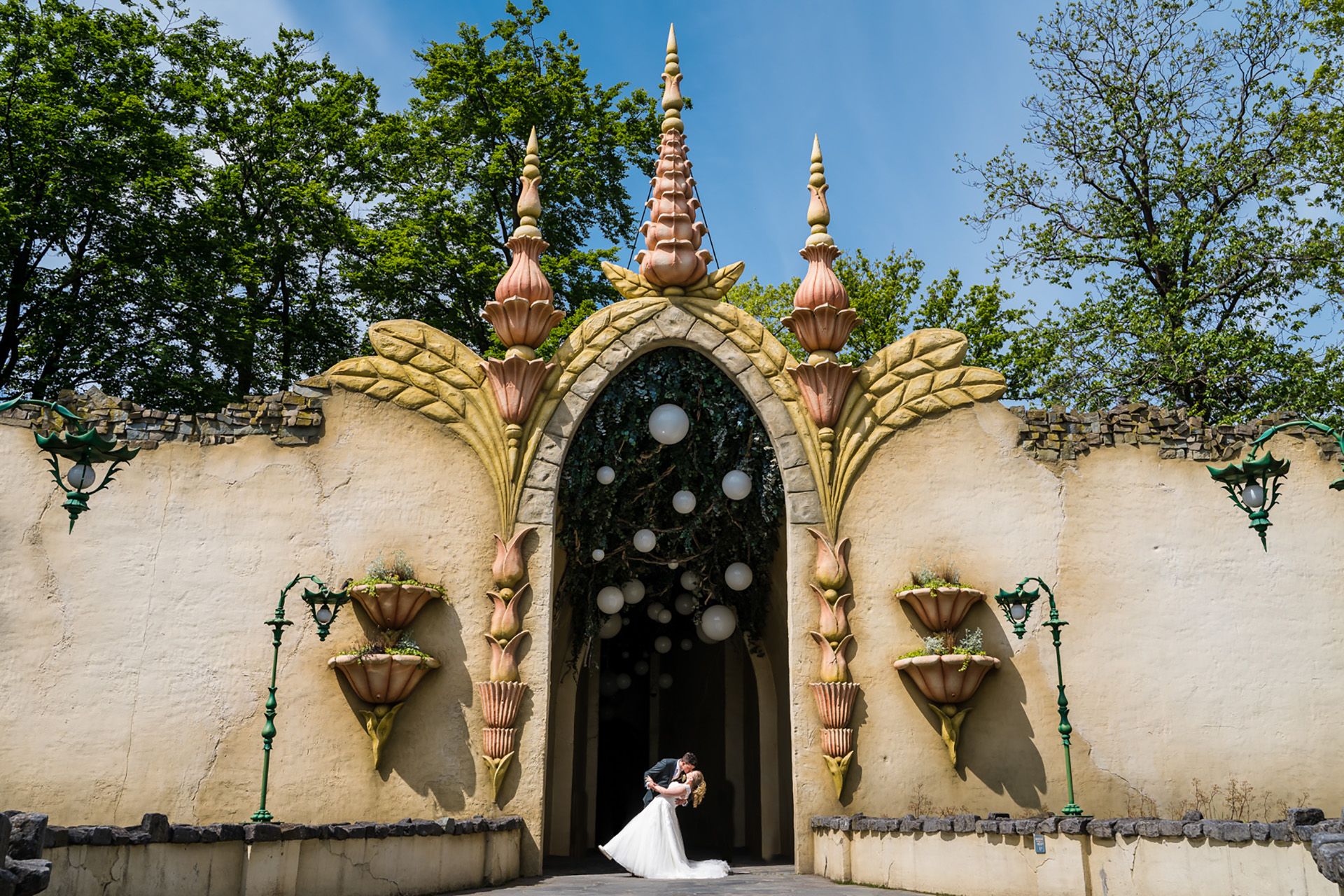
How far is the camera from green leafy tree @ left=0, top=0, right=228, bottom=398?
1563 cm

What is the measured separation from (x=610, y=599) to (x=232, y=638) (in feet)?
12.7

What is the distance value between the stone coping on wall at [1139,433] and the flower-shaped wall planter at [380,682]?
665 cm

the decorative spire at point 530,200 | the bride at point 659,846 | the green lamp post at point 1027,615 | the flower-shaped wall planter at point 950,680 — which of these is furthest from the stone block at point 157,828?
the green lamp post at point 1027,615

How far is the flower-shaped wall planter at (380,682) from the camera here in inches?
377

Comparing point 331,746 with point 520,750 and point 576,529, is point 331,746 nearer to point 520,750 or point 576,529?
point 520,750

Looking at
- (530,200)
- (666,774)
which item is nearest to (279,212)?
(530,200)

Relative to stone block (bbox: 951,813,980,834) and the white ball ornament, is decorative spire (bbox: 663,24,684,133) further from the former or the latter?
stone block (bbox: 951,813,980,834)

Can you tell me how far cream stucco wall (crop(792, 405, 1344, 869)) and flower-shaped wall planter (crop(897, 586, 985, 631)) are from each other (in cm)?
23

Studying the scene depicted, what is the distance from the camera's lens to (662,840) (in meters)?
9.99

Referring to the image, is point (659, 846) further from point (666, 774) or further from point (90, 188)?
point (90, 188)

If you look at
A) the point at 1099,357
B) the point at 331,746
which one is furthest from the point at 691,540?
the point at 1099,357

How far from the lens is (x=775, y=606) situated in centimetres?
1230

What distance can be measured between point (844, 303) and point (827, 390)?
0.98 metres

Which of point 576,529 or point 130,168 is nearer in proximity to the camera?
point 576,529
